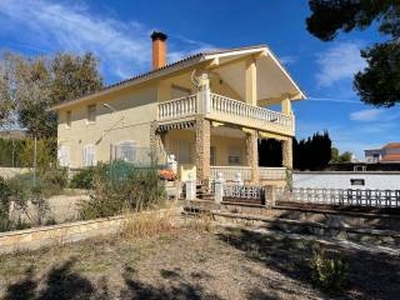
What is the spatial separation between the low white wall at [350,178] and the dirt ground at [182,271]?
8.34 m

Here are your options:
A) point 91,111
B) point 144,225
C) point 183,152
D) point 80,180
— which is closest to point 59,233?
point 144,225

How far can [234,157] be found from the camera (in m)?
27.2

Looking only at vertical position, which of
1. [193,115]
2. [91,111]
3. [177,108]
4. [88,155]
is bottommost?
[88,155]

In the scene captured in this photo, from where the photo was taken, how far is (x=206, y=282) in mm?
6227

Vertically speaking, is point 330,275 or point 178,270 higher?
point 330,275

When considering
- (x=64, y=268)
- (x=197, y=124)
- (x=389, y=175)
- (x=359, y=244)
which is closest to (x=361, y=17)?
(x=359, y=244)

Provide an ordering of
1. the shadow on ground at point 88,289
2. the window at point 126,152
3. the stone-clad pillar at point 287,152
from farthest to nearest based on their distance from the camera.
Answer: the stone-clad pillar at point 287,152 → the window at point 126,152 → the shadow on ground at point 88,289

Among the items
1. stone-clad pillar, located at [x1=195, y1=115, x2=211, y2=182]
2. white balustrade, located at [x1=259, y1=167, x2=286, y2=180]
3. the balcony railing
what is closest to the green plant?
the balcony railing

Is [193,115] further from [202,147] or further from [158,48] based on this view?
[158,48]

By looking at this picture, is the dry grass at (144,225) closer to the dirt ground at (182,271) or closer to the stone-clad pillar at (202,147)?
the dirt ground at (182,271)

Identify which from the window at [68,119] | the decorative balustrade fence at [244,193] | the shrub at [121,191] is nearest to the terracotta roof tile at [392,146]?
the window at [68,119]

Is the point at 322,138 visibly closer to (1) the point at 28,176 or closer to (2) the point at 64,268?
(1) the point at 28,176

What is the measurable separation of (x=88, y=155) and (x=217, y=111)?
10.9 meters

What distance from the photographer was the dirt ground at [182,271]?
5.75 m
